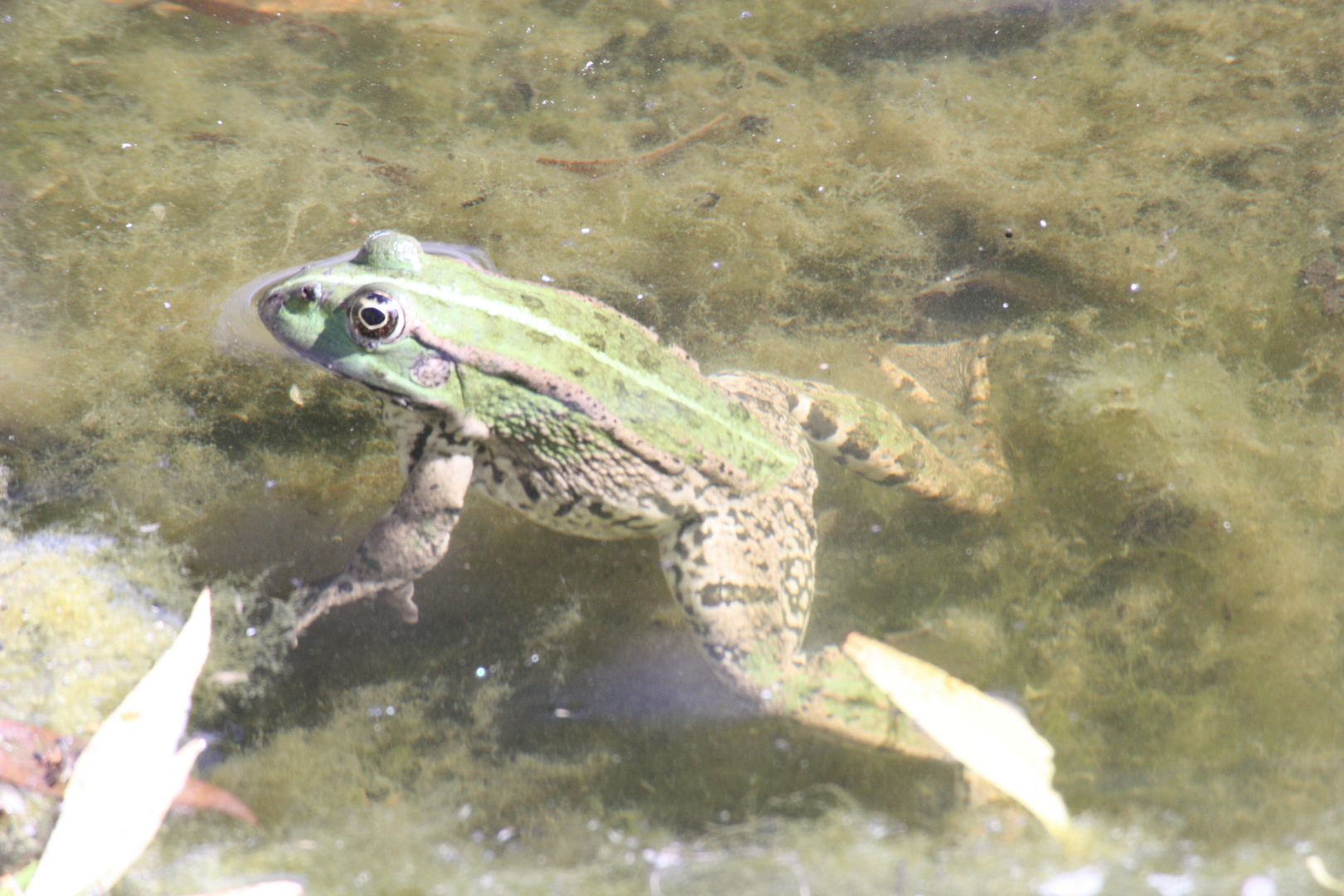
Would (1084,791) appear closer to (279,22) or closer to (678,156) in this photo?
(678,156)

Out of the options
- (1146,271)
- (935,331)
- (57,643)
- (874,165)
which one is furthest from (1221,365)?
(57,643)

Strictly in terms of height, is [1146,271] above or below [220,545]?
above

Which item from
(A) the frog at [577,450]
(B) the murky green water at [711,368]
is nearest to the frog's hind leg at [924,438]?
(B) the murky green water at [711,368]

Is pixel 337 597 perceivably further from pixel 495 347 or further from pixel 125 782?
pixel 495 347

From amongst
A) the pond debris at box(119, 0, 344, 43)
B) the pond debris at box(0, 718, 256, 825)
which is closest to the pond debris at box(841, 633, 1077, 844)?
the pond debris at box(0, 718, 256, 825)

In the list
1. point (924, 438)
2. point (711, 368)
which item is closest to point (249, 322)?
point (711, 368)
